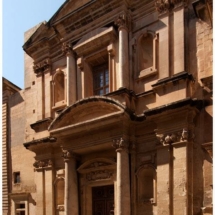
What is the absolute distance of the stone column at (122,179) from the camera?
9.76m

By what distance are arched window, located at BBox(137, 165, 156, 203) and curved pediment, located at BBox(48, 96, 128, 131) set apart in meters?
1.93

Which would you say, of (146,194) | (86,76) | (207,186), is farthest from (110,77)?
(207,186)

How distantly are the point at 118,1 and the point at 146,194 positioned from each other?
651 centimetres

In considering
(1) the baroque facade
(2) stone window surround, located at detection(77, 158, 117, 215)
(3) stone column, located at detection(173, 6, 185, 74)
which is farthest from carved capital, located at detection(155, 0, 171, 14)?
(2) stone window surround, located at detection(77, 158, 117, 215)

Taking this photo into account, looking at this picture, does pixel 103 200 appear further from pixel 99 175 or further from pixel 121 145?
pixel 121 145

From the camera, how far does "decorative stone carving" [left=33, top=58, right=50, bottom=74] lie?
13855 mm

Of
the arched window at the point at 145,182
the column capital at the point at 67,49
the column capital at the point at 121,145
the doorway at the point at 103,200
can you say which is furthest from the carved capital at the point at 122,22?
the doorway at the point at 103,200

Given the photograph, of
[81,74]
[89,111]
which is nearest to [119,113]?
[89,111]

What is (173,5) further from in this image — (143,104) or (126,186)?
(126,186)

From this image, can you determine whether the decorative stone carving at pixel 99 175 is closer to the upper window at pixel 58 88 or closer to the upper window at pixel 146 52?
the upper window at pixel 58 88

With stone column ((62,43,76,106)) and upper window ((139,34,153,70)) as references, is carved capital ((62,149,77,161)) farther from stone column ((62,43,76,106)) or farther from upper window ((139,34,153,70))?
upper window ((139,34,153,70))

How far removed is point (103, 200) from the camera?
37.1ft

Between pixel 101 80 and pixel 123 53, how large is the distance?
167cm

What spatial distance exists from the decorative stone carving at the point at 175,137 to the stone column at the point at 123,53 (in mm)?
2225
